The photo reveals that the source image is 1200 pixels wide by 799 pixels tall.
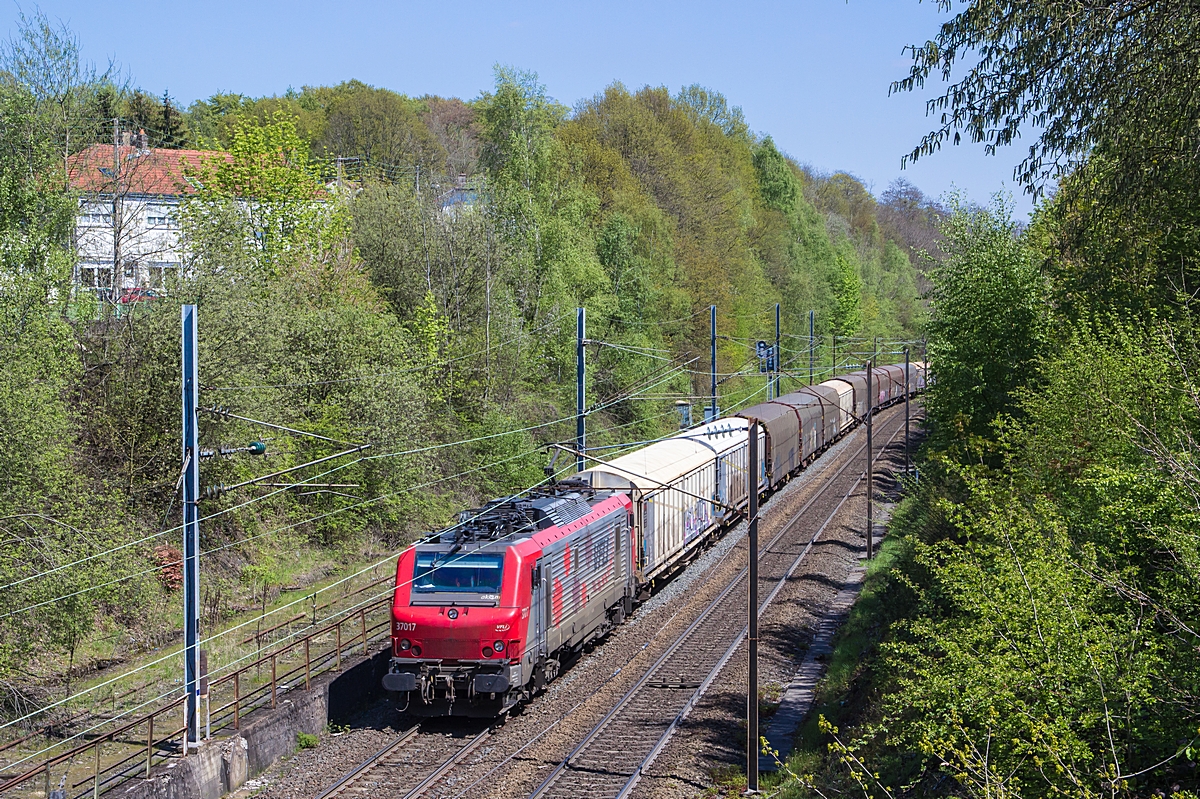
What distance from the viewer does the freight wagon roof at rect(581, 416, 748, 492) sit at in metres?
24.3

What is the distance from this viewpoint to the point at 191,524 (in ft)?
50.8

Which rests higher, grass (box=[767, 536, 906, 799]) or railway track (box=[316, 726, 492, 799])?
grass (box=[767, 536, 906, 799])

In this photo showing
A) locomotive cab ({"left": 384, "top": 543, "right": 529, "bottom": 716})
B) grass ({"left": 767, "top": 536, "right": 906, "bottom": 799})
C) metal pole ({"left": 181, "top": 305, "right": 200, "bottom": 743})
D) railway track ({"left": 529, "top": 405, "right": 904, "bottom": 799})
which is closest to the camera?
railway track ({"left": 529, "top": 405, "right": 904, "bottom": 799})

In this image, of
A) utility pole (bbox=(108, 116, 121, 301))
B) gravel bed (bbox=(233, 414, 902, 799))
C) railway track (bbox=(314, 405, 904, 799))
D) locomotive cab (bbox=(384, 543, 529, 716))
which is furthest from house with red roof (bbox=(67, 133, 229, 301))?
railway track (bbox=(314, 405, 904, 799))

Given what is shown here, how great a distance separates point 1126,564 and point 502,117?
4208 cm

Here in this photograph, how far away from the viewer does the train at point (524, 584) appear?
55.4 ft

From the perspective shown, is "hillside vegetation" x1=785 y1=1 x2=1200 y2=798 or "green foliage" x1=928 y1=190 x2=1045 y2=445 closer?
"hillside vegetation" x1=785 y1=1 x2=1200 y2=798

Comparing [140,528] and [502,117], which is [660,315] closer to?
[502,117]

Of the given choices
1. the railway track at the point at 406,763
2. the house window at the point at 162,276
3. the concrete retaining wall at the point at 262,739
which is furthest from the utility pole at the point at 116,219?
the railway track at the point at 406,763

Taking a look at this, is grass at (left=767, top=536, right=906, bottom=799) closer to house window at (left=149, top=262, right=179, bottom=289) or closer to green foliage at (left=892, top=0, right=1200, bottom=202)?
green foliage at (left=892, top=0, right=1200, bottom=202)

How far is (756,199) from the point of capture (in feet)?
283

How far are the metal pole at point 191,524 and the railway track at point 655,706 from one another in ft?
17.6

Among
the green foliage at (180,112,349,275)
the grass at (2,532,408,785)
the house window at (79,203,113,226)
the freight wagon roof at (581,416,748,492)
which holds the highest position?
the green foliage at (180,112,349,275)

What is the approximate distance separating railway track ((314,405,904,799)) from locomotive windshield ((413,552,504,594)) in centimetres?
241
